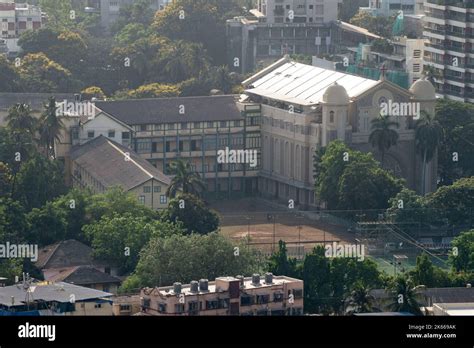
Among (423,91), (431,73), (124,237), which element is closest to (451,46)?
(431,73)

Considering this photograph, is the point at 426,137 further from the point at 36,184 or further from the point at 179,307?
the point at 179,307

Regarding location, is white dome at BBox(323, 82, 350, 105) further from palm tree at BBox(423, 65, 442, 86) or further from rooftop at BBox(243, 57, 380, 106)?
palm tree at BBox(423, 65, 442, 86)

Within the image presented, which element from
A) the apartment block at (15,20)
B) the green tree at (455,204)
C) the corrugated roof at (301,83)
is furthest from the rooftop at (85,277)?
the apartment block at (15,20)

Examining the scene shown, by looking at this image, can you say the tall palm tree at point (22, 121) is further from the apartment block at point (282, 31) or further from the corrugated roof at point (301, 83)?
the apartment block at point (282, 31)
